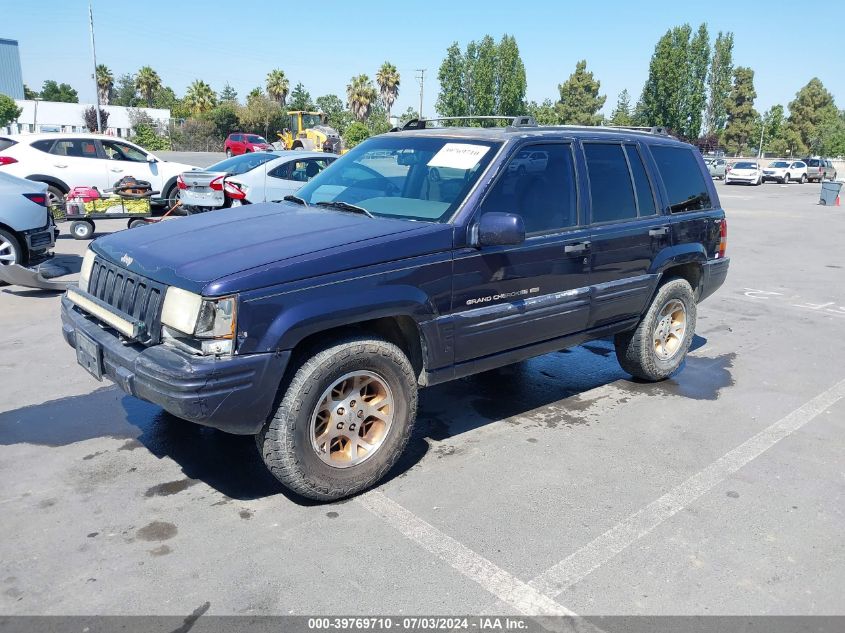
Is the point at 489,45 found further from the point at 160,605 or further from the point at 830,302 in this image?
the point at 160,605

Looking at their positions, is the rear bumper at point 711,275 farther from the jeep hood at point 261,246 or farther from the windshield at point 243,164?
the windshield at point 243,164

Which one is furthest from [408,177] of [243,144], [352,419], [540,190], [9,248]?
[243,144]

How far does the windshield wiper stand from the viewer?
4.24 meters

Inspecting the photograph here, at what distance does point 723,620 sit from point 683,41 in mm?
73199

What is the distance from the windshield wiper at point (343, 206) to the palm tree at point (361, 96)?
233 ft

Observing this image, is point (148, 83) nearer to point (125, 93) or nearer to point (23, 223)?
point (125, 93)

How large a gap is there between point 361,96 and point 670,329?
71668mm

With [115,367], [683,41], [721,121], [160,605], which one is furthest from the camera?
[721,121]

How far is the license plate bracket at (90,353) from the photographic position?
12.2 ft

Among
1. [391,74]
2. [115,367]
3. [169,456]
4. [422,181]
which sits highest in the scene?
[391,74]

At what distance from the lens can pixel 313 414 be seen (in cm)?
350

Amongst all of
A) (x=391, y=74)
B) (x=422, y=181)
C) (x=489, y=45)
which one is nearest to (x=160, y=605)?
(x=422, y=181)

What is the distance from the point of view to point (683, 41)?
6631cm

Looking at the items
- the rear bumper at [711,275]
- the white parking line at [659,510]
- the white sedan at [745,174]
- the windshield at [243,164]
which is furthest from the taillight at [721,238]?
the white sedan at [745,174]
